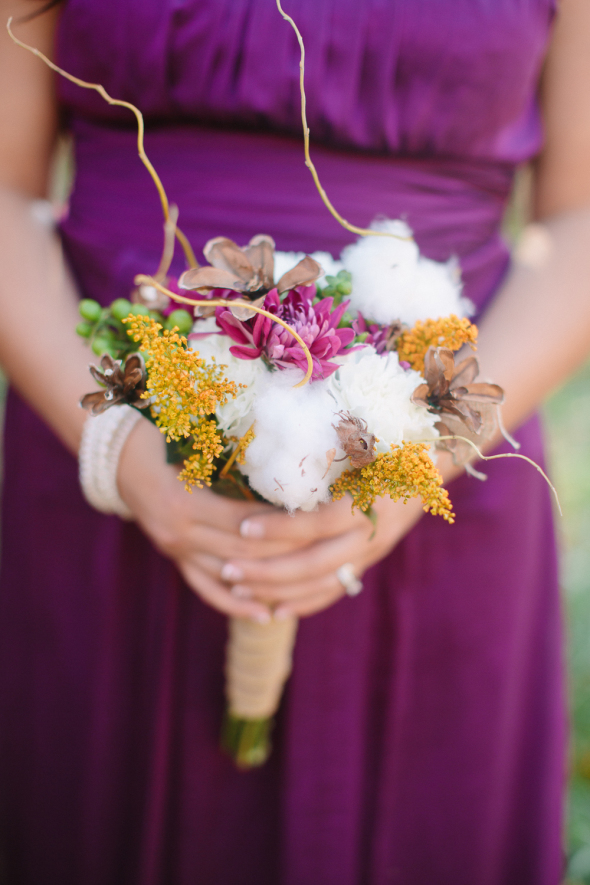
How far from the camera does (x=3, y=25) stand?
31.2 inches

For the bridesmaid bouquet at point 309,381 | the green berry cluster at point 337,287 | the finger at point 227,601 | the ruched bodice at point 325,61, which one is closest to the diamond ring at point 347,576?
the finger at point 227,601

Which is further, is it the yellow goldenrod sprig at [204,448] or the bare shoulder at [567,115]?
the bare shoulder at [567,115]

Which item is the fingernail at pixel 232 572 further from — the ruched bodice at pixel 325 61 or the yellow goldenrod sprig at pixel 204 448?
the ruched bodice at pixel 325 61

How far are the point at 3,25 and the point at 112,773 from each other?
1.18m

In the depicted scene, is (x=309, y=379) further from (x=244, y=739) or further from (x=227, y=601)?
(x=244, y=739)

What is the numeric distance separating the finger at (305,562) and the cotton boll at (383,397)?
255 mm

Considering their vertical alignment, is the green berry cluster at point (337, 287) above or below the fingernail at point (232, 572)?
above

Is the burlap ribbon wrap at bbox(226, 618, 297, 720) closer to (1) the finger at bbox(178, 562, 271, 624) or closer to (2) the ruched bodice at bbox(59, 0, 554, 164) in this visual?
(1) the finger at bbox(178, 562, 271, 624)

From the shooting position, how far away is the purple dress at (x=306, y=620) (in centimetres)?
82

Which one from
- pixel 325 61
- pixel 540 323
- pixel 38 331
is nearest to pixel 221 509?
pixel 38 331

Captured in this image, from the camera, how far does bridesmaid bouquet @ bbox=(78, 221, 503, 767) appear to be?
17.9 inches

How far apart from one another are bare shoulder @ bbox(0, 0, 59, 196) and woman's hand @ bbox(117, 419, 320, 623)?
0.49 m

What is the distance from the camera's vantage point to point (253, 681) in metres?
0.88

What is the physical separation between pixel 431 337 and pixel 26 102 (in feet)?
2.43
